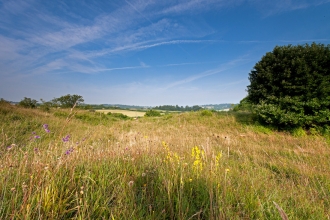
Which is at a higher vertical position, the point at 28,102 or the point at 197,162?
the point at 28,102

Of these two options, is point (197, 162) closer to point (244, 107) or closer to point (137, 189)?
point (137, 189)

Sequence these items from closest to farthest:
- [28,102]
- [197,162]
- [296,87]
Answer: [197,162], [296,87], [28,102]

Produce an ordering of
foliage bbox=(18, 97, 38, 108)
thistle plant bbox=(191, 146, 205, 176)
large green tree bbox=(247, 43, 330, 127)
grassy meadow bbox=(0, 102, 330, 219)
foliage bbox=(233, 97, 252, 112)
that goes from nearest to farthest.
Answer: grassy meadow bbox=(0, 102, 330, 219) → thistle plant bbox=(191, 146, 205, 176) → large green tree bbox=(247, 43, 330, 127) → foliage bbox=(233, 97, 252, 112) → foliage bbox=(18, 97, 38, 108)

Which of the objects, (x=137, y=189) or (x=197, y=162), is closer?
(x=137, y=189)

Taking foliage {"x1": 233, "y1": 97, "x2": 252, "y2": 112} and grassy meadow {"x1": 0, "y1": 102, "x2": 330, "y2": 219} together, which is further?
foliage {"x1": 233, "y1": 97, "x2": 252, "y2": 112}

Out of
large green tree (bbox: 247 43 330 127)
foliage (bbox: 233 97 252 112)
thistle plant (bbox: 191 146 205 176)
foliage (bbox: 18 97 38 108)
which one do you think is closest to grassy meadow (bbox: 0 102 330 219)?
thistle plant (bbox: 191 146 205 176)

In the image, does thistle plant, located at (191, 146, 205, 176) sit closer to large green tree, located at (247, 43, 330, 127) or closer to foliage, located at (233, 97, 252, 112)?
large green tree, located at (247, 43, 330, 127)

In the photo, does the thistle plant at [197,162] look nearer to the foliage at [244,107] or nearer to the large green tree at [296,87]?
the large green tree at [296,87]

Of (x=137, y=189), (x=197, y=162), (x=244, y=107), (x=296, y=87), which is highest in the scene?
(x=296, y=87)

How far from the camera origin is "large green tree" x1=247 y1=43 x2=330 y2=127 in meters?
8.78

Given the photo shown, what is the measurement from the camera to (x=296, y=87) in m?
9.18

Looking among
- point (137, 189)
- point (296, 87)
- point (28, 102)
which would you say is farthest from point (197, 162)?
point (28, 102)

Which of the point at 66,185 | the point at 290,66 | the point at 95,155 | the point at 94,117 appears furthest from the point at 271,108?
the point at 94,117

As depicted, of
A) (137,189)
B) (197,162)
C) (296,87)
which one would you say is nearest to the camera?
(137,189)
